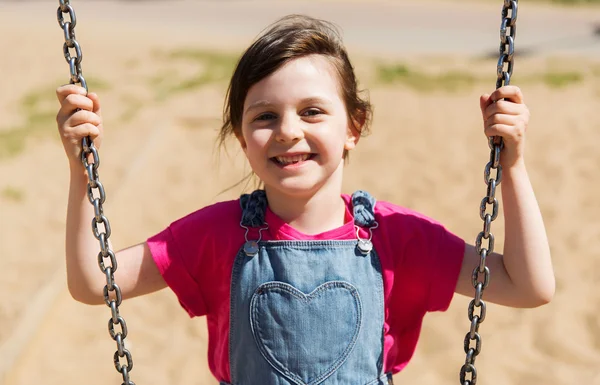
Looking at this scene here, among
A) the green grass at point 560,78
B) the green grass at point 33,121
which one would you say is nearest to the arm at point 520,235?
the green grass at point 33,121

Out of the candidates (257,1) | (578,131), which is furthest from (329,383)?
(257,1)

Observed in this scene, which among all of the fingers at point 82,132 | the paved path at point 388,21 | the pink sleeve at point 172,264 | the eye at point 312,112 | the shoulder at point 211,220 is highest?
the paved path at point 388,21

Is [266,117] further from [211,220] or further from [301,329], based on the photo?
[301,329]

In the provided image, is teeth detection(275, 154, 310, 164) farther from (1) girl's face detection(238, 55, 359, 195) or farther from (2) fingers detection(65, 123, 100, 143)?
(2) fingers detection(65, 123, 100, 143)

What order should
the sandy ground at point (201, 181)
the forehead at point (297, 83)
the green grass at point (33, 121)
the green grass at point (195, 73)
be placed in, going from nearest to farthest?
1. the forehead at point (297, 83)
2. the sandy ground at point (201, 181)
3. the green grass at point (33, 121)
4. the green grass at point (195, 73)

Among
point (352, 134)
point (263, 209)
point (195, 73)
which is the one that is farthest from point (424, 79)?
point (263, 209)

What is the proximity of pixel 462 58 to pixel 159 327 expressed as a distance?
6766mm

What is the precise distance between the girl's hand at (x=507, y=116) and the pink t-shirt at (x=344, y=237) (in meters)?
0.29

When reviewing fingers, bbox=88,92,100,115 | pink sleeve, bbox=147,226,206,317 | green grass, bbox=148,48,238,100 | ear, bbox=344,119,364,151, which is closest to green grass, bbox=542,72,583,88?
Result: green grass, bbox=148,48,238,100

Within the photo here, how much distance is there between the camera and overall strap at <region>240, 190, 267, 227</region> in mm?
1951

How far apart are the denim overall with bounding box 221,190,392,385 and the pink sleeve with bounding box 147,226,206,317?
0.45 feet

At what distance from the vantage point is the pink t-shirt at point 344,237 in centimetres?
192

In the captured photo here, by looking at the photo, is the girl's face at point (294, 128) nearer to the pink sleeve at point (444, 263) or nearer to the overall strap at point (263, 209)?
the overall strap at point (263, 209)

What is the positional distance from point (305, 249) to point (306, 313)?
0.15 metres
